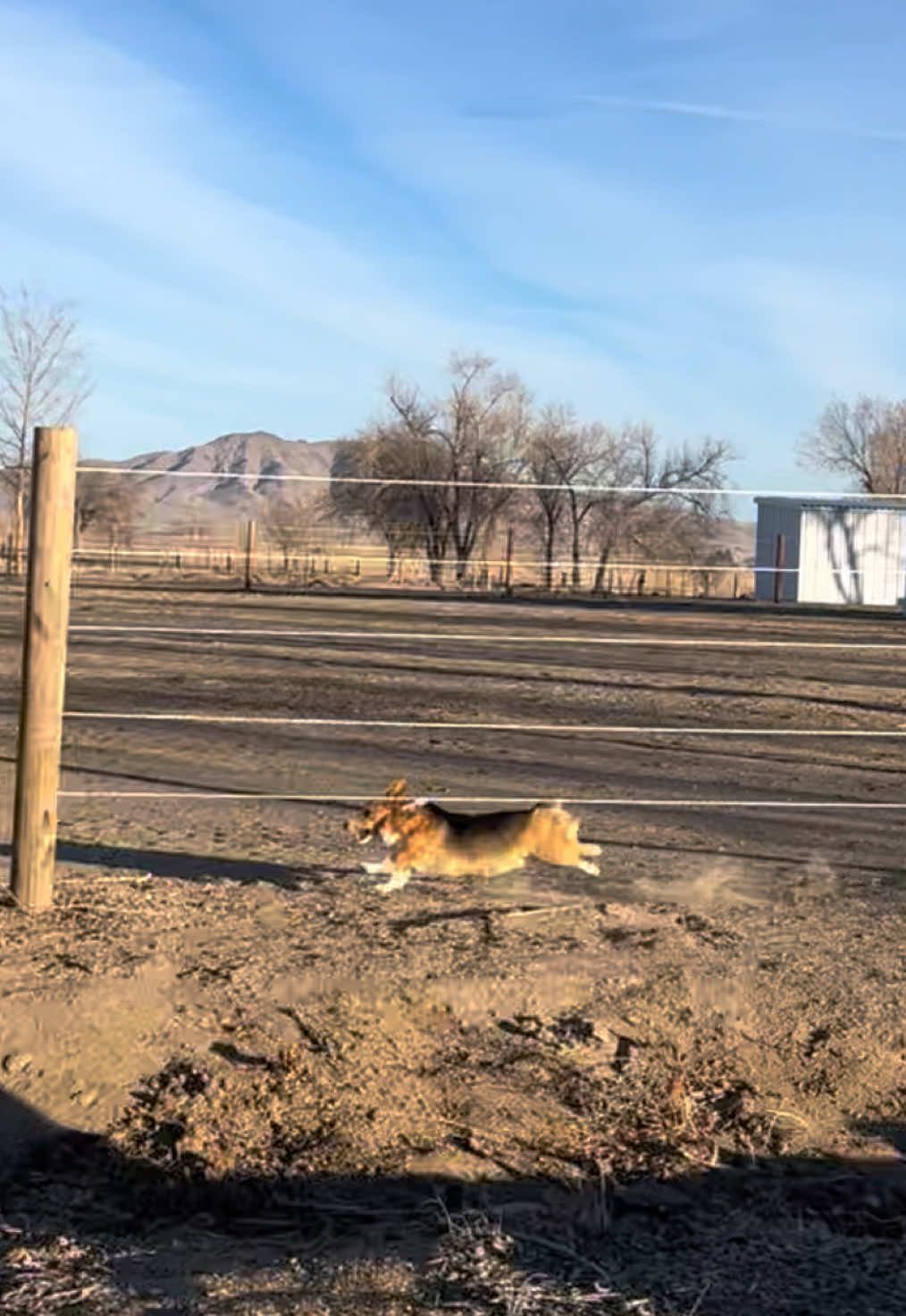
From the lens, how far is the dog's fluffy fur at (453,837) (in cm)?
488

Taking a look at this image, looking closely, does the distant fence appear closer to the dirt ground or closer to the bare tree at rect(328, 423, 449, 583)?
the bare tree at rect(328, 423, 449, 583)

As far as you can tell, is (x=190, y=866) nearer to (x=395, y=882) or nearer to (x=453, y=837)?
(x=395, y=882)

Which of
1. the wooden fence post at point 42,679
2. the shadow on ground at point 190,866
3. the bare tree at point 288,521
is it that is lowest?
the shadow on ground at point 190,866

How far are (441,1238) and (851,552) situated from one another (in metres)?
36.3

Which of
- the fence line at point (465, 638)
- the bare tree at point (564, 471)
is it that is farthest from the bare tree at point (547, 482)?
the fence line at point (465, 638)

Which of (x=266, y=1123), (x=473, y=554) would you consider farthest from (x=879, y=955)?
(x=473, y=554)

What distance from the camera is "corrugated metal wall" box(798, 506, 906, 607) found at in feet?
119

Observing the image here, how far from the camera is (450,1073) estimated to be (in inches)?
144

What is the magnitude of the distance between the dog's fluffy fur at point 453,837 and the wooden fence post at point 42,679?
1174 mm

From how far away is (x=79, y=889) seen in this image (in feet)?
15.5

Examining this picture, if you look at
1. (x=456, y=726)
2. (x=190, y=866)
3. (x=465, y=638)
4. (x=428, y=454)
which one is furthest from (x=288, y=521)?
(x=190, y=866)

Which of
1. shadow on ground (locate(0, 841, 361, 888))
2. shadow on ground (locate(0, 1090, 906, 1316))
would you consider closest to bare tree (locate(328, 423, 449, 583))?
shadow on ground (locate(0, 841, 361, 888))

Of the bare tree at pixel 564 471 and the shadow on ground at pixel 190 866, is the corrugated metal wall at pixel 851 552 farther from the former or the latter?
the shadow on ground at pixel 190 866

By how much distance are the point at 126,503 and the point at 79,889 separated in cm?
3987
